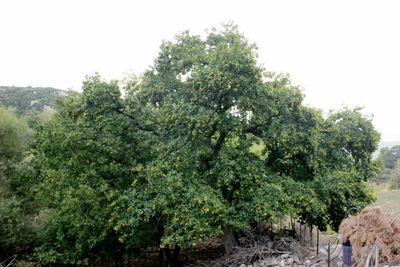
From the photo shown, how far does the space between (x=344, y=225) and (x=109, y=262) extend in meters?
12.6

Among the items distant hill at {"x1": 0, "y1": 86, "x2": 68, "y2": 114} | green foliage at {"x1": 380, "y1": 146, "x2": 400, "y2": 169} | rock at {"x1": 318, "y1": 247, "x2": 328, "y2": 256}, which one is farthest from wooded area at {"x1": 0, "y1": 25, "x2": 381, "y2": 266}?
green foliage at {"x1": 380, "y1": 146, "x2": 400, "y2": 169}

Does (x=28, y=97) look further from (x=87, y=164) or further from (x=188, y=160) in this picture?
(x=188, y=160)

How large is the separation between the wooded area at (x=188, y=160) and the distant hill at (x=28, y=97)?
3547 centimetres

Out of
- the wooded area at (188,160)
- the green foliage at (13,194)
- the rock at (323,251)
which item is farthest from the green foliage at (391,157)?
the green foliage at (13,194)

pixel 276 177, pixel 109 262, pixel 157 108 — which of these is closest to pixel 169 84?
pixel 157 108

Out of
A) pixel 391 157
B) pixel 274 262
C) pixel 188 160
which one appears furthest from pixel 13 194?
pixel 391 157

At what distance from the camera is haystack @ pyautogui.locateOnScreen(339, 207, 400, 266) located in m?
7.88

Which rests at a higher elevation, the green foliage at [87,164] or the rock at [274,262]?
the green foliage at [87,164]

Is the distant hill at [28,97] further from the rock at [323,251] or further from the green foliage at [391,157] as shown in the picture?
the green foliage at [391,157]

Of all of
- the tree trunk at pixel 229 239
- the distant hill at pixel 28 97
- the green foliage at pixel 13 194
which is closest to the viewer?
the tree trunk at pixel 229 239

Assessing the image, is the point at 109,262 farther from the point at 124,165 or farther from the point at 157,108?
the point at 157,108

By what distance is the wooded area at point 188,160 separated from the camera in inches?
446

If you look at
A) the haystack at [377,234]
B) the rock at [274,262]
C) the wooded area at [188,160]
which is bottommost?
the rock at [274,262]

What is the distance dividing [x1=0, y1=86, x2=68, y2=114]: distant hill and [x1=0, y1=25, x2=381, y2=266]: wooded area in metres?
35.5
